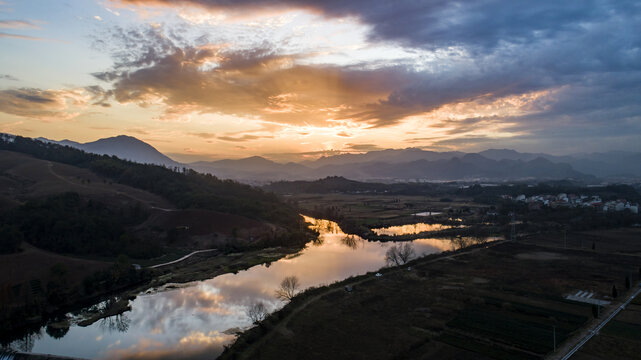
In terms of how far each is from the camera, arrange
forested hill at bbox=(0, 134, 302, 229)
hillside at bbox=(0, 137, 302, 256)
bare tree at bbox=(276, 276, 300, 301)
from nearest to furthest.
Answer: bare tree at bbox=(276, 276, 300, 301), hillside at bbox=(0, 137, 302, 256), forested hill at bbox=(0, 134, 302, 229)

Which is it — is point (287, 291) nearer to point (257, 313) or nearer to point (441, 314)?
point (257, 313)

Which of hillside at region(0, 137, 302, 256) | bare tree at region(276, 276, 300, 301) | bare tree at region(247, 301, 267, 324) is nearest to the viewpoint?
bare tree at region(247, 301, 267, 324)

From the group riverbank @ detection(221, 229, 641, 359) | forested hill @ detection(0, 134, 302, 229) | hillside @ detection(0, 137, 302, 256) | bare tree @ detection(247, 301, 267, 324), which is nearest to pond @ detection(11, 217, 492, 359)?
bare tree @ detection(247, 301, 267, 324)

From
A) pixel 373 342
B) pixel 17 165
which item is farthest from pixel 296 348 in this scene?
pixel 17 165

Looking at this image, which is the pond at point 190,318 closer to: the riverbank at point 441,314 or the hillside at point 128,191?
the riverbank at point 441,314

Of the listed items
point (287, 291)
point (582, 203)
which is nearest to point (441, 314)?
point (287, 291)

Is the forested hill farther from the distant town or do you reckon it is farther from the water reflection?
the distant town
